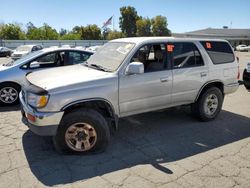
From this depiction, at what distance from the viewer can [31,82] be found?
405 cm

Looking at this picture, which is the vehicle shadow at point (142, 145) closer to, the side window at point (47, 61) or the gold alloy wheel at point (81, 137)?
the gold alloy wheel at point (81, 137)

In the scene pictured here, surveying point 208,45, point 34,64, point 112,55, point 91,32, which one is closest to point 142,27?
point 91,32

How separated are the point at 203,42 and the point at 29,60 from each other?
4401mm

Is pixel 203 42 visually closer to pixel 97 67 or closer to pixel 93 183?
pixel 97 67

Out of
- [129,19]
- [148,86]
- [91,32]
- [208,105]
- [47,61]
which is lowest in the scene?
[208,105]

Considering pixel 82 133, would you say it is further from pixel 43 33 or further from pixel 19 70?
pixel 43 33

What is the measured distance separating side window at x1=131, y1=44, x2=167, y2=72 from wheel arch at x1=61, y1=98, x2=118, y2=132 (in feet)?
3.10

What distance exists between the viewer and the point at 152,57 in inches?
204

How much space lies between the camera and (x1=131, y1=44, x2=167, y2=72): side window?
184 inches

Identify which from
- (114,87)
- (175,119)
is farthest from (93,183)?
(175,119)

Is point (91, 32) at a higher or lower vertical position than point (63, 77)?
higher

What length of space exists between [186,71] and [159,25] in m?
68.5

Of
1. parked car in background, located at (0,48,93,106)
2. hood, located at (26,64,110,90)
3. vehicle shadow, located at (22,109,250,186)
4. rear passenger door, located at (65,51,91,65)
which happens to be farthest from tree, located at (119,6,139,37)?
hood, located at (26,64,110,90)

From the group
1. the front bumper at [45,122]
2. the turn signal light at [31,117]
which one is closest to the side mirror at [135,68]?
the front bumper at [45,122]
